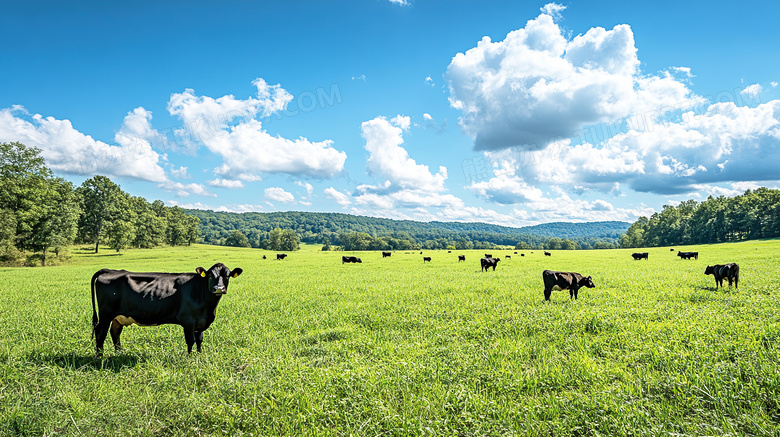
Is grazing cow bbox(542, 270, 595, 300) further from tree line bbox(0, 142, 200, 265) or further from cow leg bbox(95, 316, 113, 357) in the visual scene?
tree line bbox(0, 142, 200, 265)

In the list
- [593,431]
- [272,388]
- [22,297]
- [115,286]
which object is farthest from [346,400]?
[22,297]

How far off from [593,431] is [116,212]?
3345 inches

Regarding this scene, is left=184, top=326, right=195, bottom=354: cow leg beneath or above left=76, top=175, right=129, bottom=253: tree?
beneath

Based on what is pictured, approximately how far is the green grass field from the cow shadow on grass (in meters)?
0.04

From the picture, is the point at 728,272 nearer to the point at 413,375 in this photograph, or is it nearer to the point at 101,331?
the point at 413,375

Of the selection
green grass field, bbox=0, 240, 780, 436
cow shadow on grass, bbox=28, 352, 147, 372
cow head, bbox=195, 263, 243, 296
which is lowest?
cow shadow on grass, bbox=28, 352, 147, 372

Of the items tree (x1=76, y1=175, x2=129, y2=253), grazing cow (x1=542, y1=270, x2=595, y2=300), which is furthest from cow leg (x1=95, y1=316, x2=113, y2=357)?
tree (x1=76, y1=175, x2=129, y2=253)

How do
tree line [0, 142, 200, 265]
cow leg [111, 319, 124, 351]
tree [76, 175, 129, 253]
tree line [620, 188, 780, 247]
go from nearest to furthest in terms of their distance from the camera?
cow leg [111, 319, 124, 351] → tree line [0, 142, 200, 265] → tree [76, 175, 129, 253] → tree line [620, 188, 780, 247]

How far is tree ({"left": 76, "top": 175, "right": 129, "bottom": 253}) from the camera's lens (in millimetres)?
63312

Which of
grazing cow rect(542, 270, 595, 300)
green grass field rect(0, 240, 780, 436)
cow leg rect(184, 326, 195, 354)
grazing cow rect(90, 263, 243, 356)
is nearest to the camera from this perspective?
green grass field rect(0, 240, 780, 436)

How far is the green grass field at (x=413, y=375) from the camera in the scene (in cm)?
408

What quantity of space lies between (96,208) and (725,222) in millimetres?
151064

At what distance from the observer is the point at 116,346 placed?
660cm

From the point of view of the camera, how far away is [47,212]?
4322 cm
